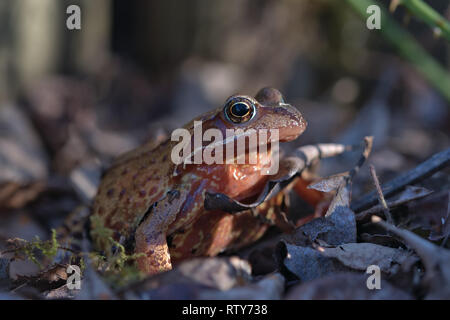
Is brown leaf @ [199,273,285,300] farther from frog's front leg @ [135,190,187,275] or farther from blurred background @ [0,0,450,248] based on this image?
blurred background @ [0,0,450,248]

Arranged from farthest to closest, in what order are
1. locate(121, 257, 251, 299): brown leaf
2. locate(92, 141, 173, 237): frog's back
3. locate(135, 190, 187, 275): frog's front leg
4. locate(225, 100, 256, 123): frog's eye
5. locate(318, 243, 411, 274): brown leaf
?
locate(92, 141, 173, 237): frog's back → locate(225, 100, 256, 123): frog's eye → locate(135, 190, 187, 275): frog's front leg → locate(318, 243, 411, 274): brown leaf → locate(121, 257, 251, 299): brown leaf

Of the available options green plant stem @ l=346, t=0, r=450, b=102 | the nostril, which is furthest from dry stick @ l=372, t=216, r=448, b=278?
green plant stem @ l=346, t=0, r=450, b=102

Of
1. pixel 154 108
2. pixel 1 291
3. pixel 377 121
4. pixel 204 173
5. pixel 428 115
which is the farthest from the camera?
pixel 154 108

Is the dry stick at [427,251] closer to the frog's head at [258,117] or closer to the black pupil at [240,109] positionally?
the frog's head at [258,117]

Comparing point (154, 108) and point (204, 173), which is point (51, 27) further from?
point (204, 173)

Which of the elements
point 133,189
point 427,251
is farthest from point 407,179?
point 133,189

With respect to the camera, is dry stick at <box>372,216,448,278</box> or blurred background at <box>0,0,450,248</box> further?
blurred background at <box>0,0,450,248</box>

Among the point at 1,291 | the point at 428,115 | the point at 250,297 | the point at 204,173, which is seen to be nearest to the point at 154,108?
the point at 428,115
